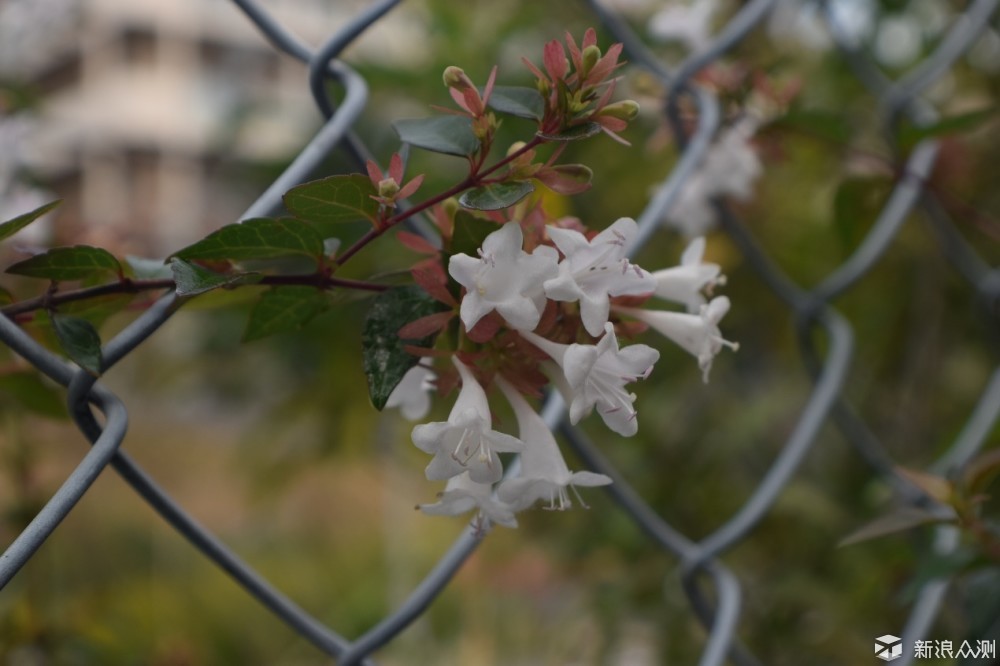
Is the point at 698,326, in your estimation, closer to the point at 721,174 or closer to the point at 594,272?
the point at 594,272

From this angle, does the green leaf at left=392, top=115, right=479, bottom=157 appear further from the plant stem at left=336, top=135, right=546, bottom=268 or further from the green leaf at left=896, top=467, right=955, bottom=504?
the green leaf at left=896, top=467, right=955, bottom=504

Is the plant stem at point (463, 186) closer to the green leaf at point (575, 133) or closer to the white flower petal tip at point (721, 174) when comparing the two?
the green leaf at point (575, 133)

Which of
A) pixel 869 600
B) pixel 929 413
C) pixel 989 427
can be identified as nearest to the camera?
pixel 989 427

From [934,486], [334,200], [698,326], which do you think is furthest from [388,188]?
[934,486]

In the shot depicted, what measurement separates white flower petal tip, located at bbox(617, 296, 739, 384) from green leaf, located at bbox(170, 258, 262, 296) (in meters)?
0.12

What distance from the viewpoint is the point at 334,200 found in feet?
0.89

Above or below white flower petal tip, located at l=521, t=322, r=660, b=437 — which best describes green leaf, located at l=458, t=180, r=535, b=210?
above

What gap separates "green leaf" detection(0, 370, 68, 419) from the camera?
1.13 feet

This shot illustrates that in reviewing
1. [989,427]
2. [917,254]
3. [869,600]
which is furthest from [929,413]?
[989,427]

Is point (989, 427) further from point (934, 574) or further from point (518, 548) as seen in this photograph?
point (518, 548)

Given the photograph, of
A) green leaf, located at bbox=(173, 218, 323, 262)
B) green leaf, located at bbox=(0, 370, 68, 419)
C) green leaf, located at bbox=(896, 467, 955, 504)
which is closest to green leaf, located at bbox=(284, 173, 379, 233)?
green leaf, located at bbox=(173, 218, 323, 262)

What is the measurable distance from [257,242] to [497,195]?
0.22 feet

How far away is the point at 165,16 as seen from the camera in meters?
12.1

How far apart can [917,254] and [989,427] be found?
501 mm
